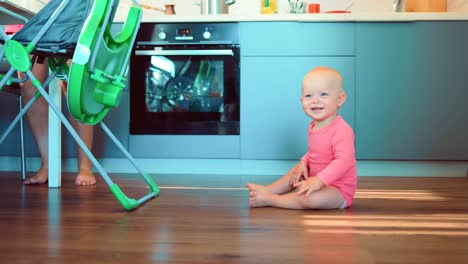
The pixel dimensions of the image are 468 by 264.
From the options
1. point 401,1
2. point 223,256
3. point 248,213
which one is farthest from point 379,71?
point 223,256

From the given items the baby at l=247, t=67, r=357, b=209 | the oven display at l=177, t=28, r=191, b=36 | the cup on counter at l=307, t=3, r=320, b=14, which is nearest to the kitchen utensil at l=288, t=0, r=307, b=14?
the cup on counter at l=307, t=3, r=320, b=14

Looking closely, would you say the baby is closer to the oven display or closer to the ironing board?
the ironing board

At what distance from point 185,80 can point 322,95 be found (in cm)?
145

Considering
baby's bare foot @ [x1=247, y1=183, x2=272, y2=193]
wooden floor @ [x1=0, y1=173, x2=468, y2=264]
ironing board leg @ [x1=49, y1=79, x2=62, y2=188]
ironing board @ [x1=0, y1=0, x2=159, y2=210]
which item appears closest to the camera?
wooden floor @ [x1=0, y1=173, x2=468, y2=264]

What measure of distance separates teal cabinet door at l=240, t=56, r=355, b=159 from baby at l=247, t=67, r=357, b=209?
3.77 ft

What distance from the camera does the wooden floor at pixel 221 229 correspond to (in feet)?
4.40

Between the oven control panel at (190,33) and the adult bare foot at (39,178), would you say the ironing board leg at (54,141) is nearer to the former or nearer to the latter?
the adult bare foot at (39,178)

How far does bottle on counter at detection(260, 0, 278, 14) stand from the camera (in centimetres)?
377

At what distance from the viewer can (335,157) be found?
206 cm

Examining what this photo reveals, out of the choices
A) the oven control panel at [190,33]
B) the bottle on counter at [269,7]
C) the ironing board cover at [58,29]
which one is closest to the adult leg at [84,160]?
the ironing board cover at [58,29]

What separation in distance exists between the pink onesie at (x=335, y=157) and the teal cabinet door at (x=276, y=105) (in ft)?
3.79

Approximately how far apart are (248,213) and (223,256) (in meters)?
0.62

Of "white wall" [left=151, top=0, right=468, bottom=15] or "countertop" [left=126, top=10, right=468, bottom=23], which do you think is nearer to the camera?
"countertop" [left=126, top=10, right=468, bottom=23]

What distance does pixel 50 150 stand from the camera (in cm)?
267
